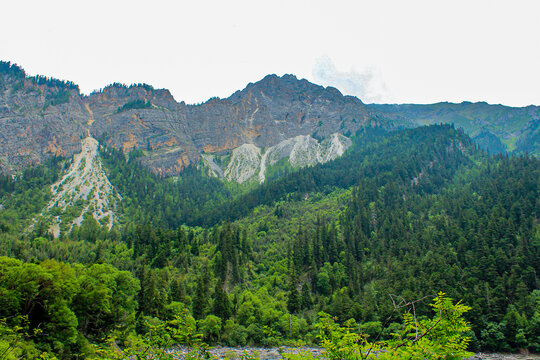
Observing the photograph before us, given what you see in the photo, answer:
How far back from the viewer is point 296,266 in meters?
101

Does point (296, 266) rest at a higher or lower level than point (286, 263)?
lower

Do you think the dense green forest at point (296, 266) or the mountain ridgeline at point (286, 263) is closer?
the mountain ridgeline at point (286, 263)

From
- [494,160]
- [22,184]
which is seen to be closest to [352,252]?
[494,160]

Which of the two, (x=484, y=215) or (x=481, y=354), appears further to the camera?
(x=484, y=215)

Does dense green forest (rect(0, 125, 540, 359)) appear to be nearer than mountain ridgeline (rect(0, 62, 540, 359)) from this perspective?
No

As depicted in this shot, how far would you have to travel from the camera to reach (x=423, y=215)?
4980 inches

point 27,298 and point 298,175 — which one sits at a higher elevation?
point 298,175

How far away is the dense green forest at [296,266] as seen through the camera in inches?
1672

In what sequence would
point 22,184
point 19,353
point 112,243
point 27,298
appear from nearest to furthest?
1. point 19,353
2. point 27,298
3. point 112,243
4. point 22,184

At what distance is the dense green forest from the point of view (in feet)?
139

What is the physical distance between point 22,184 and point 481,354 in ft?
669

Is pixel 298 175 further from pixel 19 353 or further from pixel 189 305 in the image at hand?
pixel 19 353

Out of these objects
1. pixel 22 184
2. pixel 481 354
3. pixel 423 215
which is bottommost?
pixel 481 354

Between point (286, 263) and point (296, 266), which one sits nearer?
point (296, 266)
